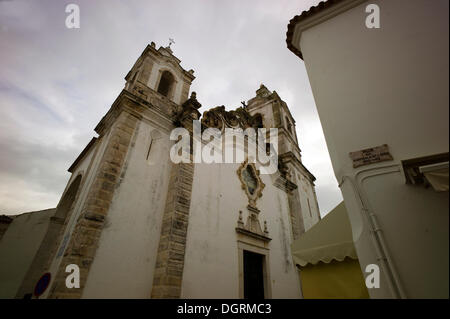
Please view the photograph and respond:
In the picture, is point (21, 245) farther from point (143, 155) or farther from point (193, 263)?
point (193, 263)

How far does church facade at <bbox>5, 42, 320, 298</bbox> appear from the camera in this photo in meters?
5.01

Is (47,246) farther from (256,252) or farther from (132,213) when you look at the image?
(256,252)

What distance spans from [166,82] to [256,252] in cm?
810

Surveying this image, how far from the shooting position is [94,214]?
505cm

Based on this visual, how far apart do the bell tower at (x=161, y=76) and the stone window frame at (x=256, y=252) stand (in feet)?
19.9

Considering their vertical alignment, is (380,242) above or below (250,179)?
below

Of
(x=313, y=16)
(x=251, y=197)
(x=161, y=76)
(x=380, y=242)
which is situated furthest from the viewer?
(x=161, y=76)

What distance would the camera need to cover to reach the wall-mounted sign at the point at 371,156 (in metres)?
2.79

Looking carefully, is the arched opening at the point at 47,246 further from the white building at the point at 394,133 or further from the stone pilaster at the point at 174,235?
the white building at the point at 394,133

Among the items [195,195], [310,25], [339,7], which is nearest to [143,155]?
[195,195]

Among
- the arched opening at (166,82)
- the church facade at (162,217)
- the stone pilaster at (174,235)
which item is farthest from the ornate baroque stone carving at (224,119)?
the stone pilaster at (174,235)

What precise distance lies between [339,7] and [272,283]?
828 cm

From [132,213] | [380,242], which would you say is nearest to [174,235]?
[132,213]

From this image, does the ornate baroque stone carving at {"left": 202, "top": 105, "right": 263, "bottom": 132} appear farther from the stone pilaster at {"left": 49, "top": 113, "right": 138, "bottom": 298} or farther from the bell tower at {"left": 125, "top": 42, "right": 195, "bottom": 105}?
the stone pilaster at {"left": 49, "top": 113, "right": 138, "bottom": 298}
